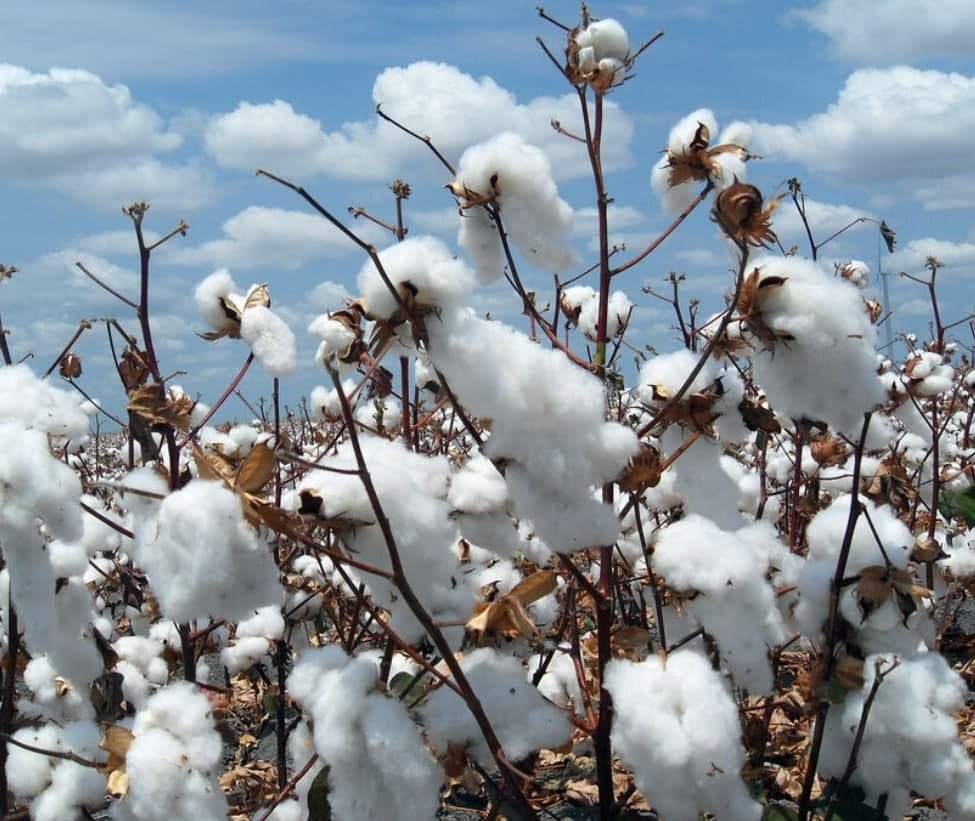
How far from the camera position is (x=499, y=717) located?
1527 mm

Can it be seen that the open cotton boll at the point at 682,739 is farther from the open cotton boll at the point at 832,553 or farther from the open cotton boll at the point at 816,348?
the open cotton boll at the point at 816,348

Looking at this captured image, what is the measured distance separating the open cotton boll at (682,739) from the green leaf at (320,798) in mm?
472

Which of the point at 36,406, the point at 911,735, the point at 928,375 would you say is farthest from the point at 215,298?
the point at 928,375

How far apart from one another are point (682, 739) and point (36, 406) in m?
1.22

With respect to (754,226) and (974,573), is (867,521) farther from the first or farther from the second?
(974,573)

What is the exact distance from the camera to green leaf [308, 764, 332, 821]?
159cm

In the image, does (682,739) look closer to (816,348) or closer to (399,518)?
(399,518)

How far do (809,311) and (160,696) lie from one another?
119 cm

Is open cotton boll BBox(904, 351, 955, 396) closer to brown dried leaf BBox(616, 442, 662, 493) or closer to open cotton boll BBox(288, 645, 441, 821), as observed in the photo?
brown dried leaf BBox(616, 442, 662, 493)

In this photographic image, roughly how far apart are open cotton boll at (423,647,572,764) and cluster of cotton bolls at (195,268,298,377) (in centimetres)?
94

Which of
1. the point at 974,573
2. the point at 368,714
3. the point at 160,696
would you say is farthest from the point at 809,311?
the point at 974,573

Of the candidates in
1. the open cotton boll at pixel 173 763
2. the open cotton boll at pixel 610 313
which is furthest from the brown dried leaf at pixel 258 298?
the open cotton boll at pixel 173 763

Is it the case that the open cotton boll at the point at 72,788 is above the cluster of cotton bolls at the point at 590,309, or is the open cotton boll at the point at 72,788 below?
below

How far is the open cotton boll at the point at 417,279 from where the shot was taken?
1464mm
